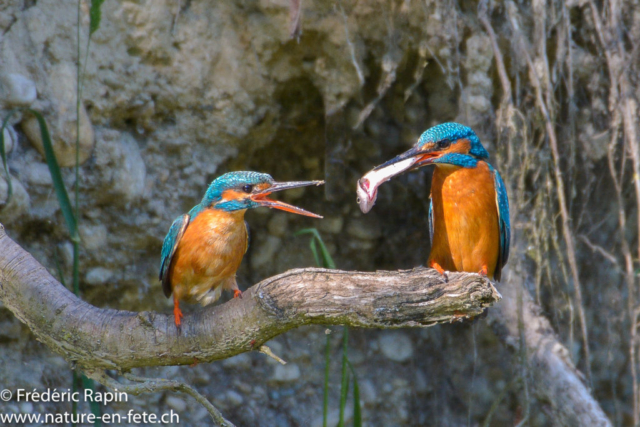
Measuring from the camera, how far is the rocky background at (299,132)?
3.43 metres

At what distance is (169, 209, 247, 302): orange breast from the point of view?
3.02 m

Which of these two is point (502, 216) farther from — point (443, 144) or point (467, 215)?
point (443, 144)

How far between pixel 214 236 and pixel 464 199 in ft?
4.05

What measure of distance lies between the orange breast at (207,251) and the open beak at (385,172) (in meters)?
0.69

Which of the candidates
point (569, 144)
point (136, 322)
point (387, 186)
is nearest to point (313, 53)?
point (387, 186)

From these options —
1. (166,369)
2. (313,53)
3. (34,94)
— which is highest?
(313,53)

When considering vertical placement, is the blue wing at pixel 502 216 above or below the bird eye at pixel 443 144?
below

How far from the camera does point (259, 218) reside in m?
4.28

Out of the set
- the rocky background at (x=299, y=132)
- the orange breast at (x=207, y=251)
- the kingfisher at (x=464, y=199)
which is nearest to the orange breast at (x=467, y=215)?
the kingfisher at (x=464, y=199)

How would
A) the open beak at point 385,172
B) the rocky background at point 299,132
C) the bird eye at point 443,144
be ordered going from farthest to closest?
the rocky background at point 299,132
the bird eye at point 443,144
the open beak at point 385,172

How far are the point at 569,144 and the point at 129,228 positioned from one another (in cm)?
283

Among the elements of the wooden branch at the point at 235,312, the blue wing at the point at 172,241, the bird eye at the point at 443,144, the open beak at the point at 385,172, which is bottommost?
the wooden branch at the point at 235,312

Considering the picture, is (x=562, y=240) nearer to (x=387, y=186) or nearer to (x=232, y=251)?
(x=387, y=186)

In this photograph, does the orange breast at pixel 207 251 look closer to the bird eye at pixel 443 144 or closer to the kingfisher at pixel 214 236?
the kingfisher at pixel 214 236
